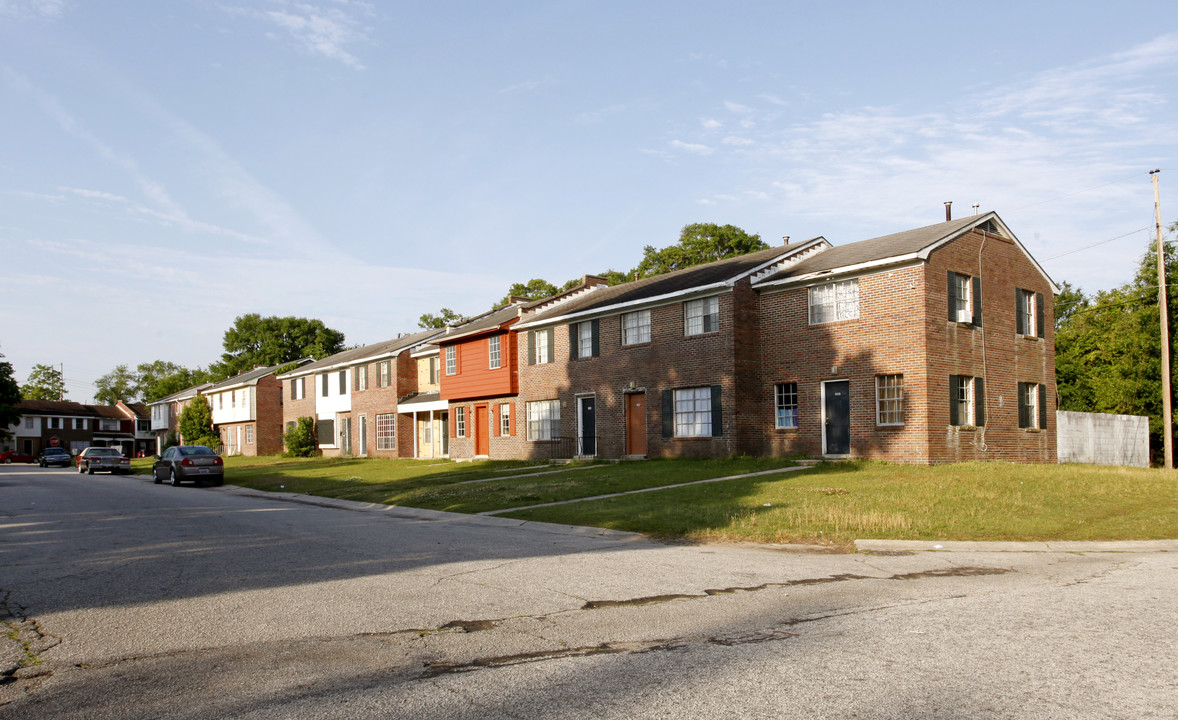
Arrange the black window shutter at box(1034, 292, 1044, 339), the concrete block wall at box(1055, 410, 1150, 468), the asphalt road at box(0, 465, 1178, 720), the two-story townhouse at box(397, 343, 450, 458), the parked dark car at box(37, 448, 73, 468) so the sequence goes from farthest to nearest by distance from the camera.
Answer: the parked dark car at box(37, 448, 73, 468)
the two-story townhouse at box(397, 343, 450, 458)
the concrete block wall at box(1055, 410, 1150, 468)
the black window shutter at box(1034, 292, 1044, 339)
the asphalt road at box(0, 465, 1178, 720)

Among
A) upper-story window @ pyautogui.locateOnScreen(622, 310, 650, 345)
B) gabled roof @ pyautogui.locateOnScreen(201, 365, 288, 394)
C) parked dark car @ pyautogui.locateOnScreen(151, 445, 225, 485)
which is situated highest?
upper-story window @ pyautogui.locateOnScreen(622, 310, 650, 345)

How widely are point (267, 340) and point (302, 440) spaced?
4843cm

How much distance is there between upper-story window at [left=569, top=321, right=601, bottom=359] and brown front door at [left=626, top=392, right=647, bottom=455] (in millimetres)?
2572

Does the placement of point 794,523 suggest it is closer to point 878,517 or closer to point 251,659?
point 878,517

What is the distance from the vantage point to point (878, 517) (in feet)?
44.8

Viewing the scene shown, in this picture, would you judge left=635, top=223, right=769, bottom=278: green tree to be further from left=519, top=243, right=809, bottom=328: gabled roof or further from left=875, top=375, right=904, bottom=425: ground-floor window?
left=875, top=375, right=904, bottom=425: ground-floor window

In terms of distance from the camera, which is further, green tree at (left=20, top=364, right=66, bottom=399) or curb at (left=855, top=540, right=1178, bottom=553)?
green tree at (left=20, top=364, right=66, bottom=399)

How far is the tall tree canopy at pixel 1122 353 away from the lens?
3622 cm

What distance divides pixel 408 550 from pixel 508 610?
175 inches

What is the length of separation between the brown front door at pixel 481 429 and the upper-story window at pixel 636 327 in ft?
35.4

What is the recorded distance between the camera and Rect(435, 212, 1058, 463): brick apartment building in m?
23.7

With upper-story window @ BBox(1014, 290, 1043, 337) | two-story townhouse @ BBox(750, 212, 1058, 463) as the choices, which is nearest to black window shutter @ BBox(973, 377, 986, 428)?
two-story townhouse @ BBox(750, 212, 1058, 463)

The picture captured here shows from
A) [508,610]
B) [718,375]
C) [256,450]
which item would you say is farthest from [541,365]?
[256,450]

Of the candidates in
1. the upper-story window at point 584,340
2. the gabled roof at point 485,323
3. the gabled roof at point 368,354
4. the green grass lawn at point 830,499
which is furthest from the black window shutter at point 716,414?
the gabled roof at point 368,354
